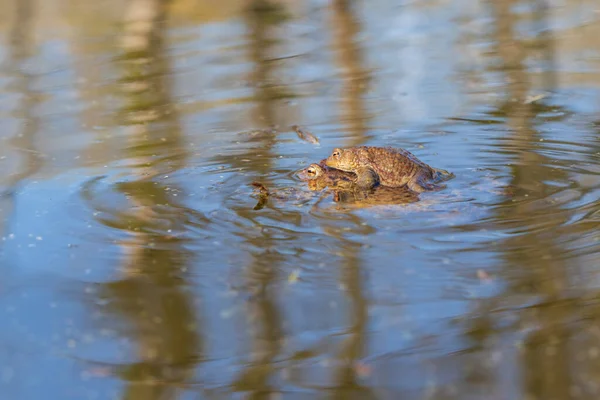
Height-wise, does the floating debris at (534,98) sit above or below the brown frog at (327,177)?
below

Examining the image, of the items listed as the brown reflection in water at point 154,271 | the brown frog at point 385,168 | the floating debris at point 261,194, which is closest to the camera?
the brown reflection in water at point 154,271

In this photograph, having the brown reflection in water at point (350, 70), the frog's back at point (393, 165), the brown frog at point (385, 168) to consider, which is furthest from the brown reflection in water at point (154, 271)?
the brown reflection in water at point (350, 70)

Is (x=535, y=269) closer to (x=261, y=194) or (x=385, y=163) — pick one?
(x=385, y=163)

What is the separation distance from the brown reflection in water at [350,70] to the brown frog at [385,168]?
1181 millimetres

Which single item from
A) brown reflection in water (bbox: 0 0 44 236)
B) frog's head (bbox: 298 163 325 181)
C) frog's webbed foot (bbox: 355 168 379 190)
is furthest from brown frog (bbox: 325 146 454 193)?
brown reflection in water (bbox: 0 0 44 236)

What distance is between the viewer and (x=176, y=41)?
47.3 feet

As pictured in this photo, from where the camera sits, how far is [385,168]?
6.45 m

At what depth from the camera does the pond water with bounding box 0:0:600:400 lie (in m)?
3.81

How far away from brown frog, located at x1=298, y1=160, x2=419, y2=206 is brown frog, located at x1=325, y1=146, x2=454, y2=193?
0.05 meters

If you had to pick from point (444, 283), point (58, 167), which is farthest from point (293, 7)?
point (444, 283)

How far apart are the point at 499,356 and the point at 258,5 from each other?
1463 centimetres

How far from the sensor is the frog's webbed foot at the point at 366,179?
6422 millimetres

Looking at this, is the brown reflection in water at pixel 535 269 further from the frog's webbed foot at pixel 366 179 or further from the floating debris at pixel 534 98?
the frog's webbed foot at pixel 366 179

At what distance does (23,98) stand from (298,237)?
653cm
